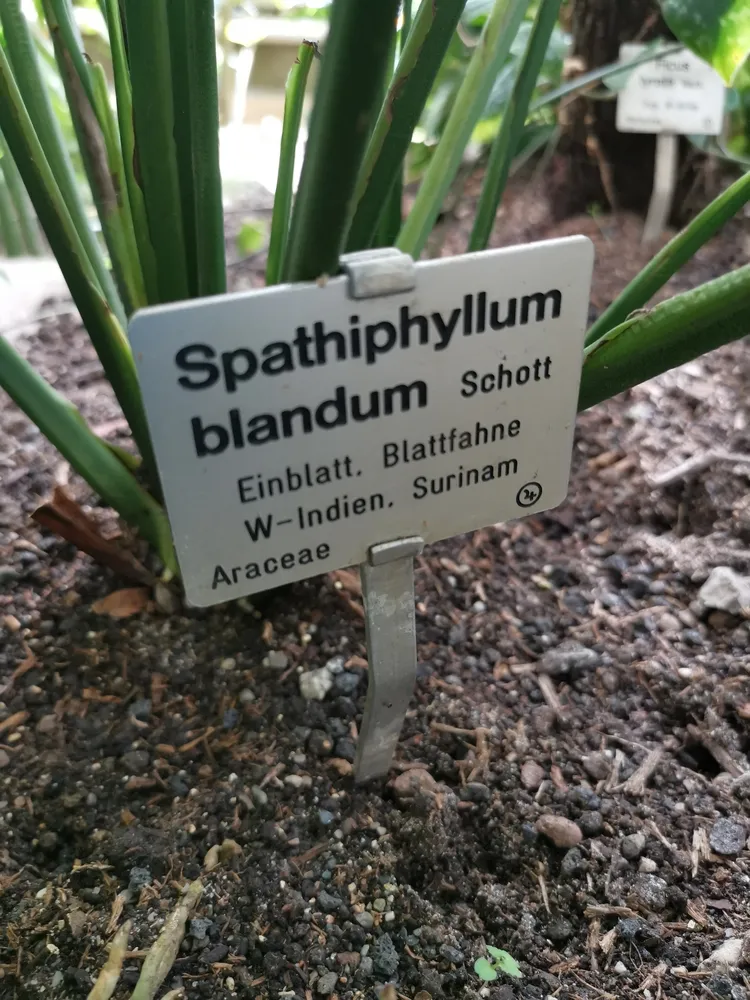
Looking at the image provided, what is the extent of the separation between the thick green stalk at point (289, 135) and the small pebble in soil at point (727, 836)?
52 cm

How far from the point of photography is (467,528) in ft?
1.64

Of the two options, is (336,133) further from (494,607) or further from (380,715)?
(494,607)

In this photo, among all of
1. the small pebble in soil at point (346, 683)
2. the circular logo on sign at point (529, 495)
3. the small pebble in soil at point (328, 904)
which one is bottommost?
the small pebble in soil at point (328, 904)

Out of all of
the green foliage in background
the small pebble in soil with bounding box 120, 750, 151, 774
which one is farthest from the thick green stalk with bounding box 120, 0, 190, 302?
the small pebble in soil with bounding box 120, 750, 151, 774

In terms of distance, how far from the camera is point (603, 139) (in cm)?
149

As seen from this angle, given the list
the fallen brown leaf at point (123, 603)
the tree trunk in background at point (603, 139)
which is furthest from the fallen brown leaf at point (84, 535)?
the tree trunk in background at point (603, 139)

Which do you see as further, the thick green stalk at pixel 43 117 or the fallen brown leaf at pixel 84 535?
the fallen brown leaf at pixel 84 535

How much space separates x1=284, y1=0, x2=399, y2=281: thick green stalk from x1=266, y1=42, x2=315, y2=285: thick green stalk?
0.54ft

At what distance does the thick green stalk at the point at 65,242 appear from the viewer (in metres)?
0.50

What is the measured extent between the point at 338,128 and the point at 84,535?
1.57 feet

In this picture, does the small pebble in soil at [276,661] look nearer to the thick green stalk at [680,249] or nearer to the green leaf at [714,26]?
the thick green stalk at [680,249]

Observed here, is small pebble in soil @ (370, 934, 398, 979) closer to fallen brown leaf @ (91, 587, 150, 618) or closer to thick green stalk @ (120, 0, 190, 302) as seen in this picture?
fallen brown leaf @ (91, 587, 150, 618)

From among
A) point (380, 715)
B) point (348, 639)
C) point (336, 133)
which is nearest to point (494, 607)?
point (348, 639)

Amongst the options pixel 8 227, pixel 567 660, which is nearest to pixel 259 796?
pixel 567 660
